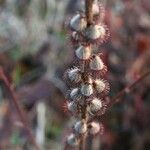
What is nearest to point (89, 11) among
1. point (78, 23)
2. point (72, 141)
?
point (78, 23)

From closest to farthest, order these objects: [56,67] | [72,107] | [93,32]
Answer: [93,32] < [72,107] < [56,67]

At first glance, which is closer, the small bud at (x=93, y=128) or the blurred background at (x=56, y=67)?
the small bud at (x=93, y=128)

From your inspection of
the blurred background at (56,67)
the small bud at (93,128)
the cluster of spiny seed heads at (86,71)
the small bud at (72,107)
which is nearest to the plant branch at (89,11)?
the cluster of spiny seed heads at (86,71)

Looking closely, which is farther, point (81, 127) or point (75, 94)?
point (81, 127)

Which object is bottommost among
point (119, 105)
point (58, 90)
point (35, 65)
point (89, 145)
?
point (89, 145)

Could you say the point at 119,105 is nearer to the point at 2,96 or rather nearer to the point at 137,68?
the point at 137,68

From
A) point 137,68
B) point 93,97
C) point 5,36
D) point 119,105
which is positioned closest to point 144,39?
point 137,68

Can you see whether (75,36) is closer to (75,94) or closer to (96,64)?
(96,64)

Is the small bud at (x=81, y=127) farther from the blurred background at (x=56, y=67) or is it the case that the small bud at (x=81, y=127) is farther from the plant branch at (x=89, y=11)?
the blurred background at (x=56, y=67)
